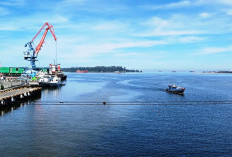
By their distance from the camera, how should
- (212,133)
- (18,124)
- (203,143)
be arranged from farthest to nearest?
(18,124), (212,133), (203,143)

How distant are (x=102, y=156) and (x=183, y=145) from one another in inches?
397

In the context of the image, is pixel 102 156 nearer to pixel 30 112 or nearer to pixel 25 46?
pixel 30 112

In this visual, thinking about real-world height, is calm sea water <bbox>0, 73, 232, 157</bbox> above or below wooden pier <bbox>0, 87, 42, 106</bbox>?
below

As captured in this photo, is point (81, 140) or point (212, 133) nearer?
point (81, 140)

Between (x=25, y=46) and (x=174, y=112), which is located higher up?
(x=25, y=46)

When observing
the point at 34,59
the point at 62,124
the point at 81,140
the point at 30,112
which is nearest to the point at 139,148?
the point at 81,140

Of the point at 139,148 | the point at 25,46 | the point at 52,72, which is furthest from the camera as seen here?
the point at 52,72

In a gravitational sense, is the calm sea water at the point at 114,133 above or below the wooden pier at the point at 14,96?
below

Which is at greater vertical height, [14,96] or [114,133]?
[14,96]

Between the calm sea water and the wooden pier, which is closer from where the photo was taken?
the calm sea water

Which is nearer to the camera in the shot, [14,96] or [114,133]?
[114,133]

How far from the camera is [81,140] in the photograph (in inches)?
1120

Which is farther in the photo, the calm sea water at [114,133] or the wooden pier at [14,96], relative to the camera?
the wooden pier at [14,96]

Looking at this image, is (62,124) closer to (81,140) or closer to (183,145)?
(81,140)
